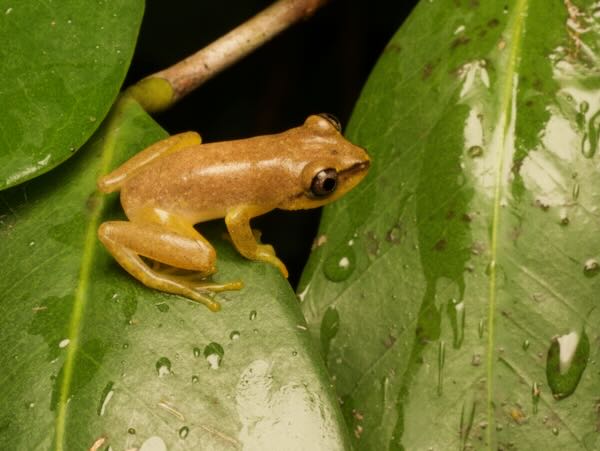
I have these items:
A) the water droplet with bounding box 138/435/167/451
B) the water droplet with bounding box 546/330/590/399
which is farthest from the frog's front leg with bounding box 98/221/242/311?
the water droplet with bounding box 546/330/590/399

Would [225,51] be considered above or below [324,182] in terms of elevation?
above

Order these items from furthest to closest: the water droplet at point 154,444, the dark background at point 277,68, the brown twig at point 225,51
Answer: the dark background at point 277,68, the brown twig at point 225,51, the water droplet at point 154,444

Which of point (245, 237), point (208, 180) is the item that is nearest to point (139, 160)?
point (208, 180)

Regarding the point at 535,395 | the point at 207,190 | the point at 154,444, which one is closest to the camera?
the point at 154,444

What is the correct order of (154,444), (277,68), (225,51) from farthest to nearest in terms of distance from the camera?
(277,68) < (225,51) < (154,444)

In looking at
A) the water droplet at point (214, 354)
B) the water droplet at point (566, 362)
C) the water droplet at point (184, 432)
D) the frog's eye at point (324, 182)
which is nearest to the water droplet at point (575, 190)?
the water droplet at point (566, 362)

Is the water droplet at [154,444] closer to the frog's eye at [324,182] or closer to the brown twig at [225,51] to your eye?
the frog's eye at [324,182]

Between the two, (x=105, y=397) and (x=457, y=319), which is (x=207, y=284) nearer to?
(x=105, y=397)
